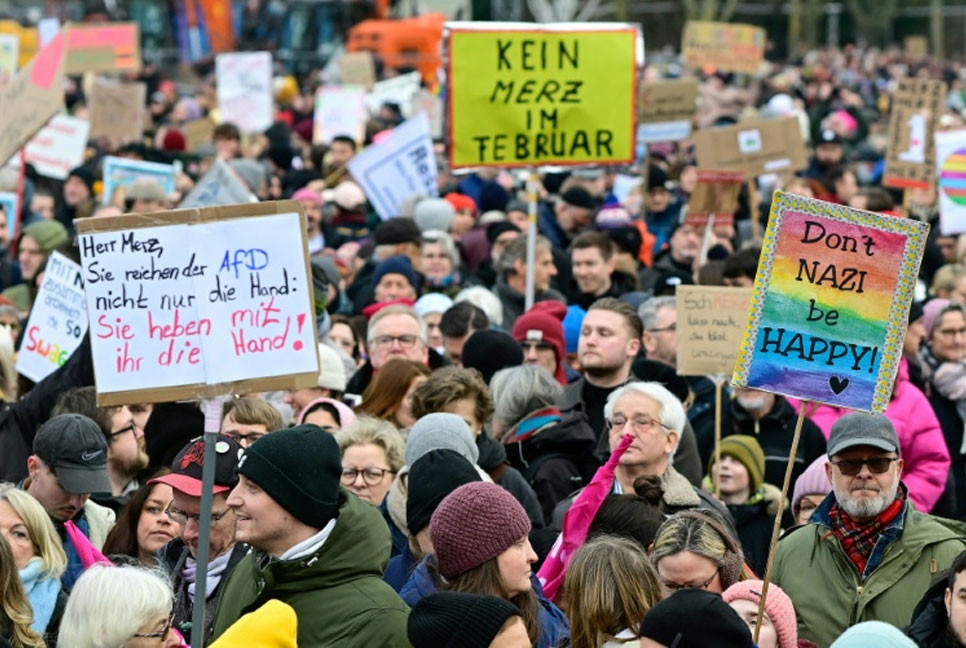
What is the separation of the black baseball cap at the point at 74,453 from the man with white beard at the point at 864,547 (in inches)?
91.1

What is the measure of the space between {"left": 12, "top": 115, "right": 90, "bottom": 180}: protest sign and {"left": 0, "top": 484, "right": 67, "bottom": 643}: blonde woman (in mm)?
10990

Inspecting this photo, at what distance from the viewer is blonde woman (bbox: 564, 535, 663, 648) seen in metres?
5.13

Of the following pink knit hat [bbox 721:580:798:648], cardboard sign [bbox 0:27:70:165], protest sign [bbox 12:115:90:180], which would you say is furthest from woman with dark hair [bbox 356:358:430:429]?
protest sign [bbox 12:115:90:180]

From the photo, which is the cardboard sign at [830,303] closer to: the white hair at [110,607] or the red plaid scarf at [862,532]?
the red plaid scarf at [862,532]

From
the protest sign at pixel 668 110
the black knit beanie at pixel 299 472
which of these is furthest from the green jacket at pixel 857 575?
the protest sign at pixel 668 110

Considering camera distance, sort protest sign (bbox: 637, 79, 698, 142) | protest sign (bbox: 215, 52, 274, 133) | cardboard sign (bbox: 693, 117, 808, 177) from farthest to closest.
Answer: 1. protest sign (bbox: 215, 52, 274, 133)
2. protest sign (bbox: 637, 79, 698, 142)
3. cardboard sign (bbox: 693, 117, 808, 177)

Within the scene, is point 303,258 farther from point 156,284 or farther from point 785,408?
point 785,408

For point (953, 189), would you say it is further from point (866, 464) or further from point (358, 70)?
point (358, 70)

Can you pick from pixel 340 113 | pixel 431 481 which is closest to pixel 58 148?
pixel 340 113

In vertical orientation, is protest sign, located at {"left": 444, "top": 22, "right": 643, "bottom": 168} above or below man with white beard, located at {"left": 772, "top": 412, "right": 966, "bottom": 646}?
above

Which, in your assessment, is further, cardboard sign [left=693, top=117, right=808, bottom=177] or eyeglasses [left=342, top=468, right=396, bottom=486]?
cardboard sign [left=693, top=117, right=808, bottom=177]

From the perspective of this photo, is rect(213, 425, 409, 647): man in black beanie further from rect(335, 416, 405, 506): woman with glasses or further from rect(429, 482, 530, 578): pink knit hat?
rect(335, 416, 405, 506): woman with glasses

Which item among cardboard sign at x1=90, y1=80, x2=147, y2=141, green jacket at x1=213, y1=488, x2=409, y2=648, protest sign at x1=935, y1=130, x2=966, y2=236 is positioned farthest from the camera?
cardboard sign at x1=90, y1=80, x2=147, y2=141

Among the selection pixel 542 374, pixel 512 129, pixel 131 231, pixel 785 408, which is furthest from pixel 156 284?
pixel 512 129
